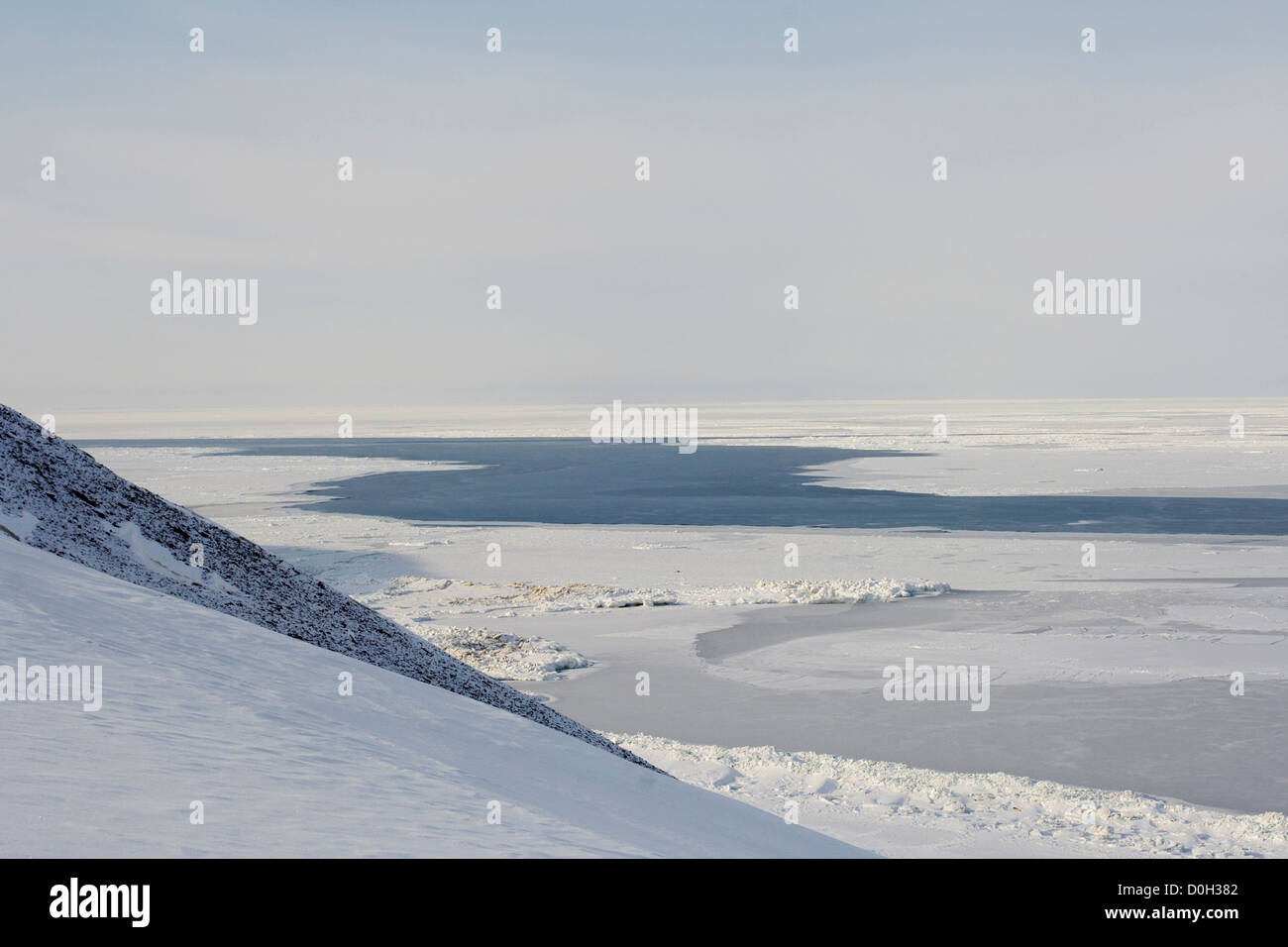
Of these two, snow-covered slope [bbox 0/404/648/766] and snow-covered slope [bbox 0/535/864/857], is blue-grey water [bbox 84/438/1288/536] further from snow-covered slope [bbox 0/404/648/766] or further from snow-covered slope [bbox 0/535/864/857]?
snow-covered slope [bbox 0/535/864/857]

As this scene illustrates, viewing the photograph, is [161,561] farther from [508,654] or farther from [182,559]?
[508,654]

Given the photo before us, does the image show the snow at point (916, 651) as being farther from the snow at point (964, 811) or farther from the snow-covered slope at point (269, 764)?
the snow-covered slope at point (269, 764)

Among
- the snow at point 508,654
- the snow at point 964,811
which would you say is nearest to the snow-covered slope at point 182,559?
the snow at point 964,811

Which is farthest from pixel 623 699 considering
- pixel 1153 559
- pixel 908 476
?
pixel 908 476

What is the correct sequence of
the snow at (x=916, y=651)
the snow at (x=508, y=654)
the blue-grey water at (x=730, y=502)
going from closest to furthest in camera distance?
the snow at (x=916, y=651) → the snow at (x=508, y=654) → the blue-grey water at (x=730, y=502)

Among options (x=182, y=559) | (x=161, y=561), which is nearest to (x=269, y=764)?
(x=161, y=561)
